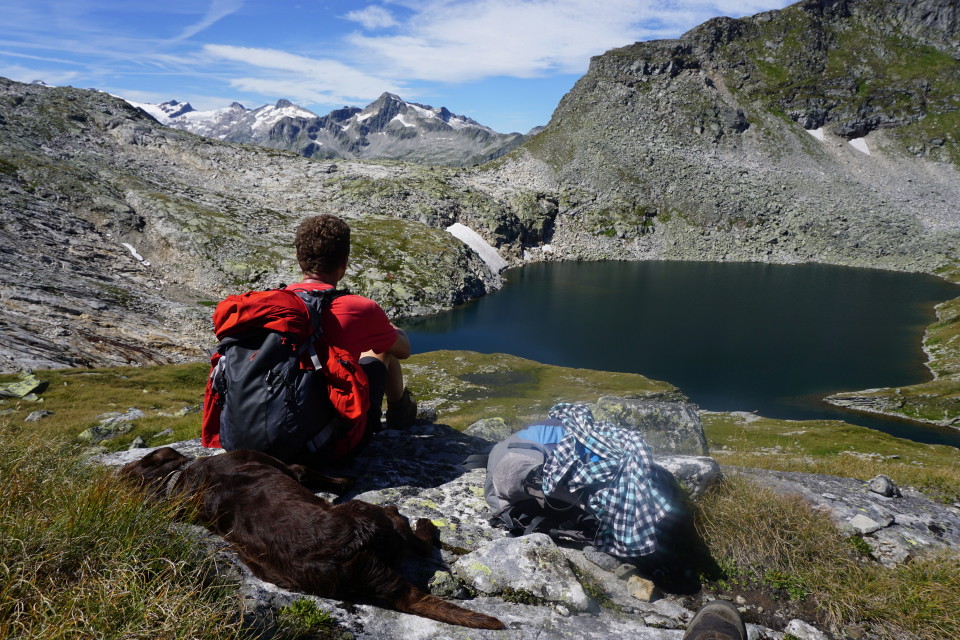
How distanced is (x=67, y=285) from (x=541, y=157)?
12829 centimetres

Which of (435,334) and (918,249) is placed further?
(918,249)

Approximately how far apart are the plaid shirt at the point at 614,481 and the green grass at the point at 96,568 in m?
3.45

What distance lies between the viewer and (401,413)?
32.7ft

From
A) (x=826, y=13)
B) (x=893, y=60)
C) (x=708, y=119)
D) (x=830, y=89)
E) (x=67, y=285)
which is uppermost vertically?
(x=826, y=13)

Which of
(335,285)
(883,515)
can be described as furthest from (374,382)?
(883,515)

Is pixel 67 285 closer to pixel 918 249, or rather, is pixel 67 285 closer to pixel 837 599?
pixel 837 599

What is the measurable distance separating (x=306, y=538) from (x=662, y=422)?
40.0ft

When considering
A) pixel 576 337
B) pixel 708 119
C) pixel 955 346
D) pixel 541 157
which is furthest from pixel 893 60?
pixel 576 337

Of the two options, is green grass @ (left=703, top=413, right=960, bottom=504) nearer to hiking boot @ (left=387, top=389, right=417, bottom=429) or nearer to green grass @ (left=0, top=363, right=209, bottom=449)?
hiking boot @ (left=387, top=389, right=417, bottom=429)

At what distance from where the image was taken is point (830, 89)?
157625 mm

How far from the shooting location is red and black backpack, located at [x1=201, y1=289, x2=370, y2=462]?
5715 mm

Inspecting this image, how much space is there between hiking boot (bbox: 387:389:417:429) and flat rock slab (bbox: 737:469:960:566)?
607cm

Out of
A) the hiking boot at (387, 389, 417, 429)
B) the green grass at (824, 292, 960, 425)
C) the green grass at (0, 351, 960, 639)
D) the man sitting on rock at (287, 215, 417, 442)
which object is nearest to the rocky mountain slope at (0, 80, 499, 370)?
the hiking boot at (387, 389, 417, 429)

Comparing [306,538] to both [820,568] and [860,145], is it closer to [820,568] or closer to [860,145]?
[820,568]
